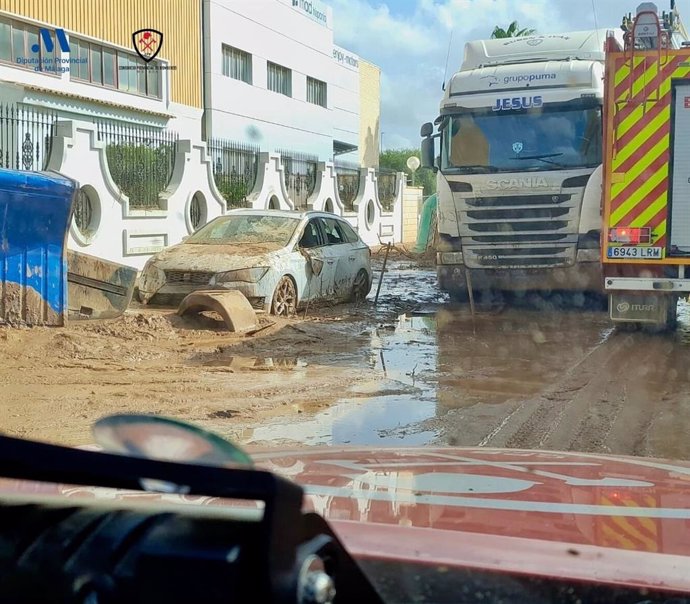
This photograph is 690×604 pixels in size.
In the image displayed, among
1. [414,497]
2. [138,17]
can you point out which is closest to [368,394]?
[414,497]

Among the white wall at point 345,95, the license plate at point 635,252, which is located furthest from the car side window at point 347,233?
the white wall at point 345,95

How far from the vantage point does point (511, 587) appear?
1.47 meters

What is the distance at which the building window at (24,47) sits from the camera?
75.2 feet

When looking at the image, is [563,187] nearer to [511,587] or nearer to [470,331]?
[470,331]

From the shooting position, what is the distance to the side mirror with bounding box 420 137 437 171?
13.5m

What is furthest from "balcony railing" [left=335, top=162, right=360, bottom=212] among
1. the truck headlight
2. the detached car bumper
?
the truck headlight

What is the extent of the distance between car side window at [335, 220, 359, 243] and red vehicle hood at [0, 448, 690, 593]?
11.1 m

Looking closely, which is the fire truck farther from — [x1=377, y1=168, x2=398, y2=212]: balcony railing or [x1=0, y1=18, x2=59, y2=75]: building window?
[x1=377, y1=168, x2=398, y2=212]: balcony railing

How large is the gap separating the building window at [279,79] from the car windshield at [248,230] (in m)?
24.7

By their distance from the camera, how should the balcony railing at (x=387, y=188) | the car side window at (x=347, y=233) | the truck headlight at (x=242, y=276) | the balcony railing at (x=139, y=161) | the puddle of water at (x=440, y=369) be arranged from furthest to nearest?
the balcony railing at (x=387, y=188)
the balcony railing at (x=139, y=161)
the car side window at (x=347, y=233)
the truck headlight at (x=242, y=276)
the puddle of water at (x=440, y=369)

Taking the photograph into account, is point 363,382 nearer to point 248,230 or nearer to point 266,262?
point 266,262

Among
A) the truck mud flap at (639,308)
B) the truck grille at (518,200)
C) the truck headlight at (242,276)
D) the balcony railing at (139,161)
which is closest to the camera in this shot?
the truck mud flap at (639,308)

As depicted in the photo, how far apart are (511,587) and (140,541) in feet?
2.15

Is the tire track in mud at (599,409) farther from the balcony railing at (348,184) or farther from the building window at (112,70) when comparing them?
the building window at (112,70)
